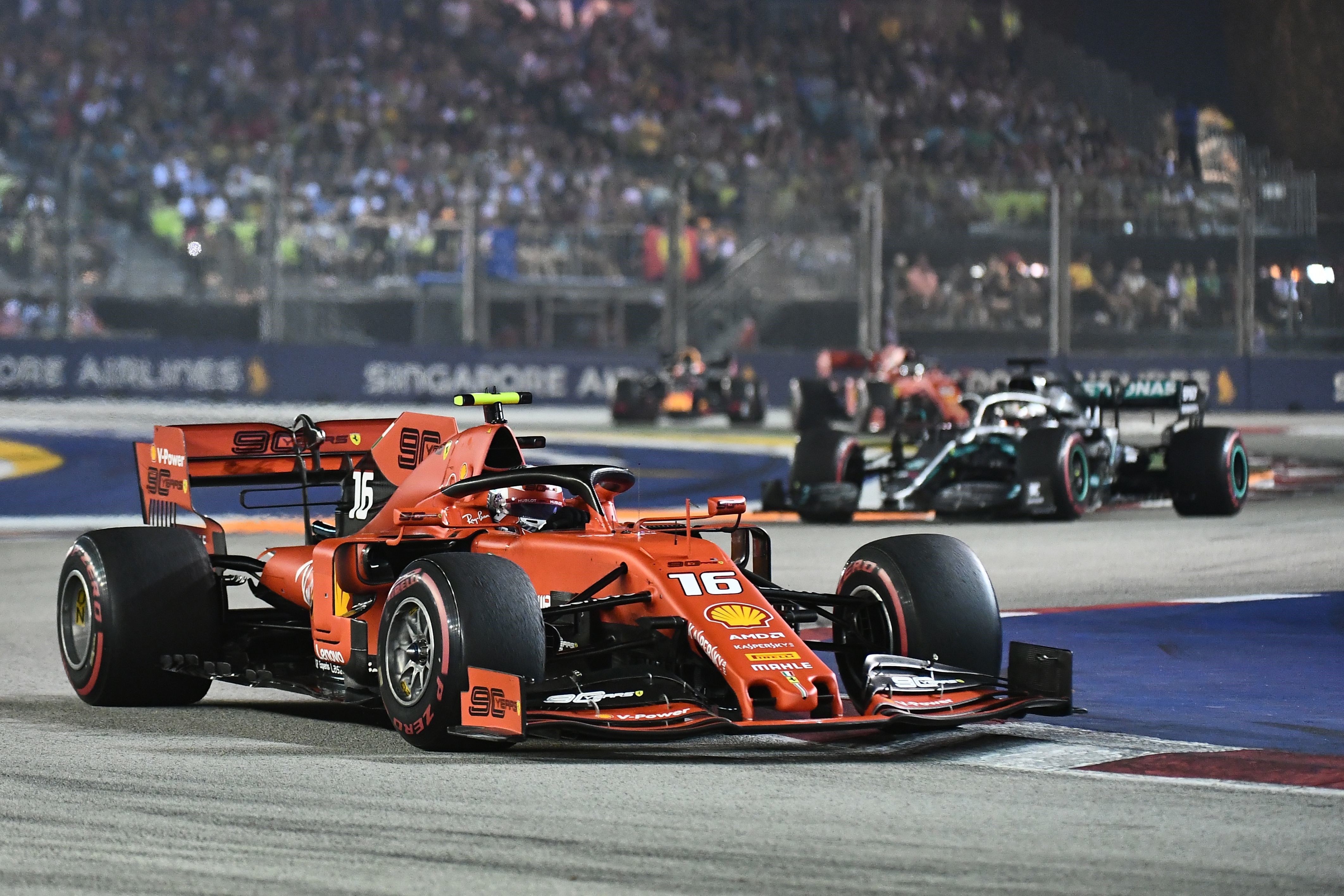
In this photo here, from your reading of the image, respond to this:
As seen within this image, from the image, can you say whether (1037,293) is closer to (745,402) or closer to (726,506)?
(745,402)

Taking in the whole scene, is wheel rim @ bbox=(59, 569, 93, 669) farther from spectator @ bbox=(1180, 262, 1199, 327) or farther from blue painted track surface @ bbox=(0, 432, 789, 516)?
spectator @ bbox=(1180, 262, 1199, 327)

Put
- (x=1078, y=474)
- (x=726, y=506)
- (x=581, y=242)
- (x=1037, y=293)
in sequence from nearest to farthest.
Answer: (x=726, y=506) < (x=1078, y=474) < (x=581, y=242) < (x=1037, y=293)

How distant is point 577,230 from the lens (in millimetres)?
28953

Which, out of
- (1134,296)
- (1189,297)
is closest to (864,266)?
(1134,296)

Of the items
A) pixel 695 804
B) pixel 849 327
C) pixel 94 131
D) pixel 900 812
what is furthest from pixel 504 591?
pixel 94 131

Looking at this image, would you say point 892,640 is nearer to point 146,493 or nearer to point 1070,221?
point 146,493

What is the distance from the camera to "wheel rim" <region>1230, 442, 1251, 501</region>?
1602cm

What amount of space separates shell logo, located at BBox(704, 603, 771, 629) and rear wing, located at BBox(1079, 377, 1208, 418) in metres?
10.1

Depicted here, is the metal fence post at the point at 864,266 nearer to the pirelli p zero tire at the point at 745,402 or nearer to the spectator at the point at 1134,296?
the pirelli p zero tire at the point at 745,402

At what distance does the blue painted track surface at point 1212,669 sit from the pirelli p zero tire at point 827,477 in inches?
197

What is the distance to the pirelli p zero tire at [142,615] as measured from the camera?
7.59 meters

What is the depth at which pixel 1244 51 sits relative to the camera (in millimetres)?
38781

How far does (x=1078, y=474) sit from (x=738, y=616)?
9561mm

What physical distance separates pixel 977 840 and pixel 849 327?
24.4 metres
